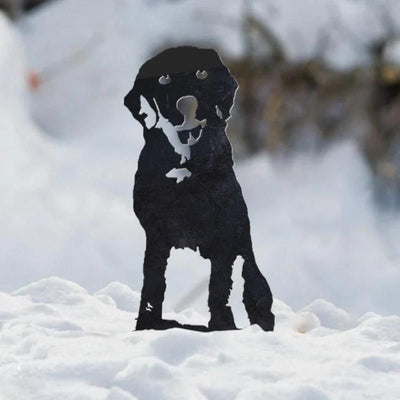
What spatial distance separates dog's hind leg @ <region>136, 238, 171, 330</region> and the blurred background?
1685 mm

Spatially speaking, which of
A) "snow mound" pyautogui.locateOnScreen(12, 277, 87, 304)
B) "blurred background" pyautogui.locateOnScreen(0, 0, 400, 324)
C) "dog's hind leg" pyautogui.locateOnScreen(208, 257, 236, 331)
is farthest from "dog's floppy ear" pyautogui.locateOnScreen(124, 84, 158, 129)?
"blurred background" pyautogui.locateOnScreen(0, 0, 400, 324)

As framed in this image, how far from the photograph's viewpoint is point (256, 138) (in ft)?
14.0

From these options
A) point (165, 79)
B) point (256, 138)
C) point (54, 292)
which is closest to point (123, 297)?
point (54, 292)

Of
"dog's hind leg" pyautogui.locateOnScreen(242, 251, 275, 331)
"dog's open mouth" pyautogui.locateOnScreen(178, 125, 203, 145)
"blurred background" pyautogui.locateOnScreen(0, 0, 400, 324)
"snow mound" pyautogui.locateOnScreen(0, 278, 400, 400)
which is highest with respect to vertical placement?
"blurred background" pyautogui.locateOnScreen(0, 0, 400, 324)

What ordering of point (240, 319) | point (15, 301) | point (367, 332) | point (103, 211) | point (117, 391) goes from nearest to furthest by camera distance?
point (117, 391) < point (367, 332) < point (15, 301) < point (240, 319) < point (103, 211)

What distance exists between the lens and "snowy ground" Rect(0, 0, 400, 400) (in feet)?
3.84

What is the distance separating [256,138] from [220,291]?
9.45ft

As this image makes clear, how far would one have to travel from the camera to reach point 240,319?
272 centimetres

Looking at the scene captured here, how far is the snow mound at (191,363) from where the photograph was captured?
1.12 metres

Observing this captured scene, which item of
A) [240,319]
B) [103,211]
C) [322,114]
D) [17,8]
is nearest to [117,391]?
[240,319]

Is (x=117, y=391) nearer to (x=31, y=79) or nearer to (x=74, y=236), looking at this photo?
(x=74, y=236)

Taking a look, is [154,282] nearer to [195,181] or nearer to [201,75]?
[195,181]

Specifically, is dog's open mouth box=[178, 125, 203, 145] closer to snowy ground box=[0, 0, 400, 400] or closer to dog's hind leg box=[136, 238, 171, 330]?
dog's hind leg box=[136, 238, 171, 330]

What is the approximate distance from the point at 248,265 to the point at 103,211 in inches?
89.3
